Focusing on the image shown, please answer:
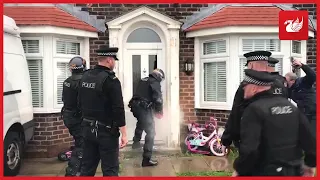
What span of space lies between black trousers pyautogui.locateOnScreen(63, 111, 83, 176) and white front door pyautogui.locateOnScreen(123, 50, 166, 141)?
7.48 ft

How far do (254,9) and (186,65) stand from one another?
1719mm

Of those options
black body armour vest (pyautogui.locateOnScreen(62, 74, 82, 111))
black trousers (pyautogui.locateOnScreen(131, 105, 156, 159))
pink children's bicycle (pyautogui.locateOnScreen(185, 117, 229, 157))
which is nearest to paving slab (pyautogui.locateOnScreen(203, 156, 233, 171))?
pink children's bicycle (pyautogui.locateOnScreen(185, 117, 229, 157))

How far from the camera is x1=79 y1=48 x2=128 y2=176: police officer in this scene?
429 cm

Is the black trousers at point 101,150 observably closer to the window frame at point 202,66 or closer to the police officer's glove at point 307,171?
the police officer's glove at point 307,171

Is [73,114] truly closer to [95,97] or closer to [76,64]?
[76,64]

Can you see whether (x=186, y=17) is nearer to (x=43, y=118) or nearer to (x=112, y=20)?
(x=112, y=20)

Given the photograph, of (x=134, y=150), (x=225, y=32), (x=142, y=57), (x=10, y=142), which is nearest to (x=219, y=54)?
(x=225, y=32)

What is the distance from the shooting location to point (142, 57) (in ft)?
25.2

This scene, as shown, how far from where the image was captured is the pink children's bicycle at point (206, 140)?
23.2 feet

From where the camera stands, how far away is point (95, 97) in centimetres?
434

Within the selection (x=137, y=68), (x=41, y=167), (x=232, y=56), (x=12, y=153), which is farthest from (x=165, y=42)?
(x=12, y=153)

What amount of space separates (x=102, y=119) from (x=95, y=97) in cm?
27

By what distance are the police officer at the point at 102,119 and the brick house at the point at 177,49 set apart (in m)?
2.81

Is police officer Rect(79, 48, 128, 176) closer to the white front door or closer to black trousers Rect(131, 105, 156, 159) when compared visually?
black trousers Rect(131, 105, 156, 159)
